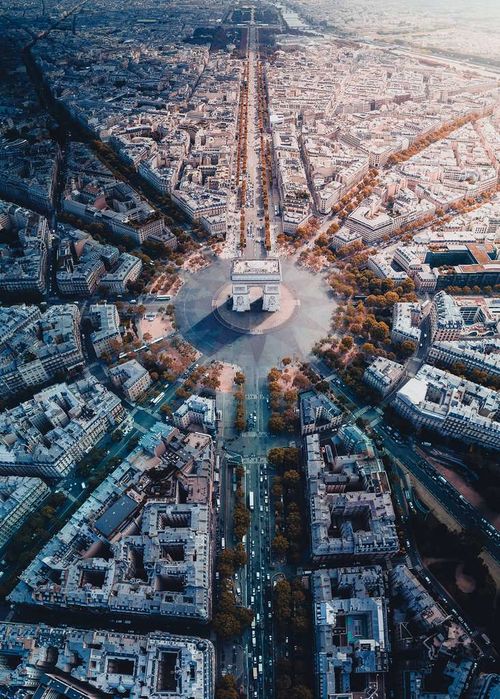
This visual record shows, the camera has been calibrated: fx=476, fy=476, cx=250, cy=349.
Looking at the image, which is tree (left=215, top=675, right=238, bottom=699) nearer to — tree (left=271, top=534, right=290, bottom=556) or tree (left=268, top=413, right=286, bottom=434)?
tree (left=271, top=534, right=290, bottom=556)

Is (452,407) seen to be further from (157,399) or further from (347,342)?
(157,399)

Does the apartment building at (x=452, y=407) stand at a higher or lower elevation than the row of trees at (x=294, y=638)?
higher

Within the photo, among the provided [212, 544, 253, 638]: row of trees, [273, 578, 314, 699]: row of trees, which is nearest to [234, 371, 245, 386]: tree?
[212, 544, 253, 638]: row of trees

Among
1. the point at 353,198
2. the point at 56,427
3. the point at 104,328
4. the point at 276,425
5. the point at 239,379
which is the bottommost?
the point at 56,427

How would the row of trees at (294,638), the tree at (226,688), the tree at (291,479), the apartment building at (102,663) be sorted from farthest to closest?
the tree at (291,479), the row of trees at (294,638), the tree at (226,688), the apartment building at (102,663)

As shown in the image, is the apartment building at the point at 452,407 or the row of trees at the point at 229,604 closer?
the row of trees at the point at 229,604

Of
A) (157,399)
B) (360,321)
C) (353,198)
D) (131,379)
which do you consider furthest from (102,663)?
(353,198)

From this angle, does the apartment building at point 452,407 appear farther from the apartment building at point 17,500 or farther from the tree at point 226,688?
the apartment building at point 17,500

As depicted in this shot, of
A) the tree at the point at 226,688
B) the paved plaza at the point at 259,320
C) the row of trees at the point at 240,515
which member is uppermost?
the paved plaza at the point at 259,320


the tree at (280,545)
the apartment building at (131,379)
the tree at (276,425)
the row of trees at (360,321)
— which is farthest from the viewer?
the row of trees at (360,321)

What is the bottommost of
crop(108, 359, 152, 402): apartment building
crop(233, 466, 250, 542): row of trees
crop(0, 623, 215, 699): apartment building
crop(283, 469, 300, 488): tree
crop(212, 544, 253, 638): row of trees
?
crop(0, 623, 215, 699): apartment building

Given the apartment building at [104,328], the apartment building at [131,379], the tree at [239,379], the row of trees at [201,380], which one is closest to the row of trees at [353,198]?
the tree at [239,379]
